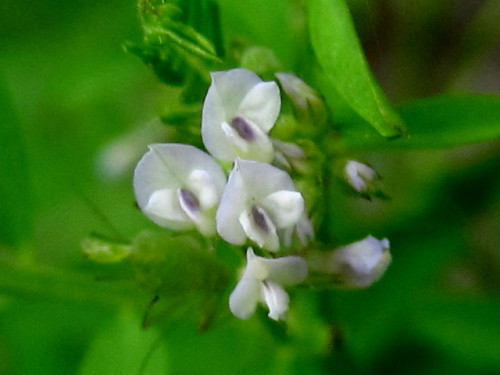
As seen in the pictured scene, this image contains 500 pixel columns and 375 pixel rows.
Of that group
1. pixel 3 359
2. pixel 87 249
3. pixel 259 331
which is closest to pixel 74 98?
pixel 3 359

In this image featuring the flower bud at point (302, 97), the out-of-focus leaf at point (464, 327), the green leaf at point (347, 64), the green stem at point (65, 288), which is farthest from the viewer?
the out-of-focus leaf at point (464, 327)

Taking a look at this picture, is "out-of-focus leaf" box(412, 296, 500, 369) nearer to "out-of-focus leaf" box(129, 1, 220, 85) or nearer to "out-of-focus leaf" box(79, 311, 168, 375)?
"out-of-focus leaf" box(79, 311, 168, 375)

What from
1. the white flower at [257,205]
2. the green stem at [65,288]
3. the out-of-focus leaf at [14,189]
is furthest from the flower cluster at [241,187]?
the out-of-focus leaf at [14,189]

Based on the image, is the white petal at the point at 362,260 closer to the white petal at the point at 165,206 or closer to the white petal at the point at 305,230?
the white petal at the point at 305,230

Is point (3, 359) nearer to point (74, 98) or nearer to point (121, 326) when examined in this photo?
point (74, 98)

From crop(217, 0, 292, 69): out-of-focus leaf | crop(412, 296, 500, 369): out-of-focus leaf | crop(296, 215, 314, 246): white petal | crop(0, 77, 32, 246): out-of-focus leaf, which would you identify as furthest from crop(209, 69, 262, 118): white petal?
crop(412, 296, 500, 369): out-of-focus leaf
